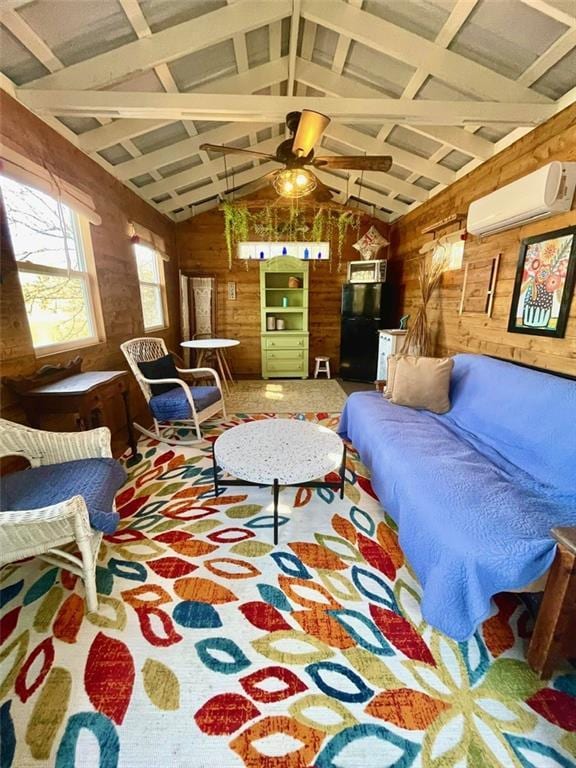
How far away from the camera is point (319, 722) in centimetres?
98

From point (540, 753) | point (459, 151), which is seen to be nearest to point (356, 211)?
point (459, 151)

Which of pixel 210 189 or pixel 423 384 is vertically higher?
pixel 210 189

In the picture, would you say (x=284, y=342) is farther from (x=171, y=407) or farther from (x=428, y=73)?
(x=428, y=73)

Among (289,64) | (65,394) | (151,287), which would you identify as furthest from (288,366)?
(65,394)

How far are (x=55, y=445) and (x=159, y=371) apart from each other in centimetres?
133

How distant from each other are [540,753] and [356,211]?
18.1 feet

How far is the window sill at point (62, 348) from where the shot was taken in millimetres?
2094

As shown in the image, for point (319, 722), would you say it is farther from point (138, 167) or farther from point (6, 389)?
point (138, 167)

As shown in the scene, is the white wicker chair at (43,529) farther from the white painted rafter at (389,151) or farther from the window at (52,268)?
the white painted rafter at (389,151)

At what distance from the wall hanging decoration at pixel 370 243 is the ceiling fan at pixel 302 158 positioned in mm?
2701

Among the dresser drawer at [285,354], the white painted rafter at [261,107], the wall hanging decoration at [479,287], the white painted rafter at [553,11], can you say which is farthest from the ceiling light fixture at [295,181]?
the dresser drawer at [285,354]

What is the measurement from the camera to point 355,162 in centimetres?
203

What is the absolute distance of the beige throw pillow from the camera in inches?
92.6

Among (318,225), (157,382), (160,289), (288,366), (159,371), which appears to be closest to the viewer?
(157,382)
